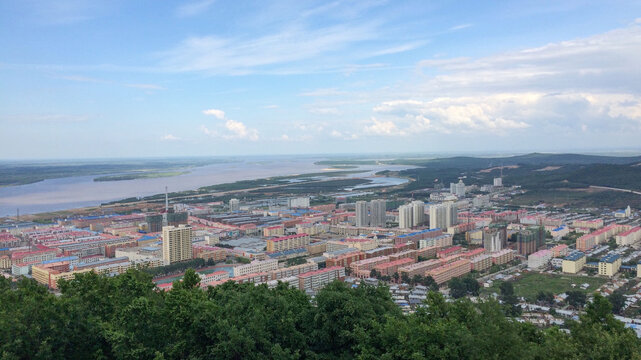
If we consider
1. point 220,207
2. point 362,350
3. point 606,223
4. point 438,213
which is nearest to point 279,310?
point 362,350

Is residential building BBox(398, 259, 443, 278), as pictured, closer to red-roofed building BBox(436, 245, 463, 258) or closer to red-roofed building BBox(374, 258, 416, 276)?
red-roofed building BBox(374, 258, 416, 276)

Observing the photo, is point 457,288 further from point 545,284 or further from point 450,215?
point 450,215

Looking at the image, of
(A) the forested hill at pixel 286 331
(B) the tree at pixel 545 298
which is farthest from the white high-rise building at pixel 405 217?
(A) the forested hill at pixel 286 331

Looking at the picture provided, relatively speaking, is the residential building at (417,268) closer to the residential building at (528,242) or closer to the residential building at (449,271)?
the residential building at (449,271)

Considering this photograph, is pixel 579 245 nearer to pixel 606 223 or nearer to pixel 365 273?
pixel 606 223

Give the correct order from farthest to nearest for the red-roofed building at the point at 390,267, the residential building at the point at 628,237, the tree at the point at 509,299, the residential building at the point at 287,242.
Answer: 1. the residential building at the point at 287,242
2. the residential building at the point at 628,237
3. the red-roofed building at the point at 390,267
4. the tree at the point at 509,299

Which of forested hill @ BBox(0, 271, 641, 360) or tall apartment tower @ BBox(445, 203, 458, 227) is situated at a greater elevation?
forested hill @ BBox(0, 271, 641, 360)

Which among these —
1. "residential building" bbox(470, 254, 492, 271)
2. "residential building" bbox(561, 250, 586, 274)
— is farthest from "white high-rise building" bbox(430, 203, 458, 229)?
"residential building" bbox(561, 250, 586, 274)

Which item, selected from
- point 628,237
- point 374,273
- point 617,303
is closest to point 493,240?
point 374,273
